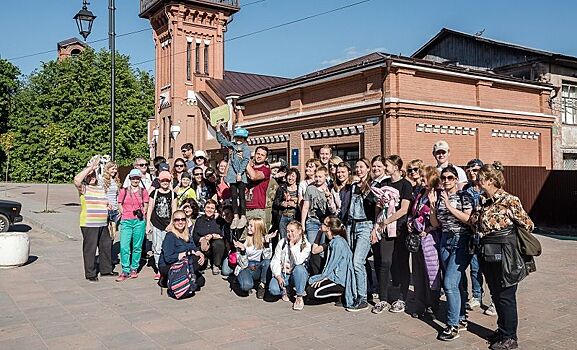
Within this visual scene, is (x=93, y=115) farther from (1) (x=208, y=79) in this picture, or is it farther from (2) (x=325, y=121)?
(2) (x=325, y=121)

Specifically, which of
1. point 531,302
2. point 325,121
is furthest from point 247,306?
point 325,121

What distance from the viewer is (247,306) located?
699cm

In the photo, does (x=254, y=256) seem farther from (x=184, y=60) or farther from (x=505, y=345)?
(x=184, y=60)

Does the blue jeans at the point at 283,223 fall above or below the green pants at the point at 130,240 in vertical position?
above

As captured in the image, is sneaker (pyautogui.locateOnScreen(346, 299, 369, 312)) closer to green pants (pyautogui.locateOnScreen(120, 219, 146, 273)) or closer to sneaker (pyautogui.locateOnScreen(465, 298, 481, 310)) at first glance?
sneaker (pyautogui.locateOnScreen(465, 298, 481, 310))

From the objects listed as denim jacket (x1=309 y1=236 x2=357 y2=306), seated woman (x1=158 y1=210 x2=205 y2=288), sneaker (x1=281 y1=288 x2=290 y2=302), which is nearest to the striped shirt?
seated woman (x1=158 y1=210 x2=205 y2=288)

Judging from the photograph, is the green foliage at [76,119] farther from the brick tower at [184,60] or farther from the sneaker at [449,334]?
the sneaker at [449,334]

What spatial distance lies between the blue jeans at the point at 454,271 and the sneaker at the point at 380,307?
1.16m

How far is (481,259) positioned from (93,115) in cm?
4951

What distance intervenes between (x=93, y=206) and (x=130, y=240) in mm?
844

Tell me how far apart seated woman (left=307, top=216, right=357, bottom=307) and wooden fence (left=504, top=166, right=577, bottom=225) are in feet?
40.3

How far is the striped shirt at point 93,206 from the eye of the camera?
8.45 metres

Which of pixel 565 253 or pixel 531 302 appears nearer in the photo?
pixel 531 302

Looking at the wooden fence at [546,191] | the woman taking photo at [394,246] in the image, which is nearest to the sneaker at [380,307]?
the woman taking photo at [394,246]
